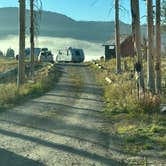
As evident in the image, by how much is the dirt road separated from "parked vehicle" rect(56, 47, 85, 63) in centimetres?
5569

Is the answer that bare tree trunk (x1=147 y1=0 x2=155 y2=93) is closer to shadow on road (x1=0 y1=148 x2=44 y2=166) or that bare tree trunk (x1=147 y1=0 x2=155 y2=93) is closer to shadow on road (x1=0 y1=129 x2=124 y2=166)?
shadow on road (x1=0 y1=129 x2=124 y2=166)

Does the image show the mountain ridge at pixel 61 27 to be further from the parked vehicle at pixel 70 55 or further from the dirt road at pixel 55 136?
the dirt road at pixel 55 136

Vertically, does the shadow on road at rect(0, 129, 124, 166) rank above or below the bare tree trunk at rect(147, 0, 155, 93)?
below

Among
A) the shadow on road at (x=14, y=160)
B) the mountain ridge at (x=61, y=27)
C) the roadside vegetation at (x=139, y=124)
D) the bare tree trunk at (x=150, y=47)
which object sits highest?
the mountain ridge at (x=61, y=27)

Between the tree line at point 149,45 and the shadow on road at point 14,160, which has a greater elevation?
the tree line at point 149,45

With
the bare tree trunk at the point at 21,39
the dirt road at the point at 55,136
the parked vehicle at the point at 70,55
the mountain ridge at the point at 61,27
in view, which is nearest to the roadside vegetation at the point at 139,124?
the dirt road at the point at 55,136

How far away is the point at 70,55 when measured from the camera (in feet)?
258

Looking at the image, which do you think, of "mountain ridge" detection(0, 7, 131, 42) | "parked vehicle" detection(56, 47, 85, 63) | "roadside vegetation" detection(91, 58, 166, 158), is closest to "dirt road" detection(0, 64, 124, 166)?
"roadside vegetation" detection(91, 58, 166, 158)

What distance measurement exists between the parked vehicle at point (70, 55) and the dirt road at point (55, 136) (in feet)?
183

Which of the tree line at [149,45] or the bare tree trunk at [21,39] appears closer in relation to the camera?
the tree line at [149,45]

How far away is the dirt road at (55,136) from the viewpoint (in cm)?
1141

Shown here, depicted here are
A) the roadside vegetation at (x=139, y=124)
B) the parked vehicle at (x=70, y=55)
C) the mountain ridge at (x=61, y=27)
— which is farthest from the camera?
the mountain ridge at (x=61, y=27)

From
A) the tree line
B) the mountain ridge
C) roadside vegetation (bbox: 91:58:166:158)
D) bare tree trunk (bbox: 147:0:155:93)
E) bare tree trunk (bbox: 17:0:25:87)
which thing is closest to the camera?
roadside vegetation (bbox: 91:58:166:158)

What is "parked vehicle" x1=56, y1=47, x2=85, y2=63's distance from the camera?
7844 cm
